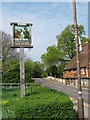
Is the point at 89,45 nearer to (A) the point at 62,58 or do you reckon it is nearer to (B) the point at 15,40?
(A) the point at 62,58

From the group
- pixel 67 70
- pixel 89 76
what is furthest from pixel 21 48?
pixel 67 70

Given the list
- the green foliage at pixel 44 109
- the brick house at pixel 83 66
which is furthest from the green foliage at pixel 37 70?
the green foliage at pixel 44 109

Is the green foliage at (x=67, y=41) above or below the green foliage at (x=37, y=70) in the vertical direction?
above

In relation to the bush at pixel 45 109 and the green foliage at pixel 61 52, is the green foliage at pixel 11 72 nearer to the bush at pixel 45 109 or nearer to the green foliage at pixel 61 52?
the bush at pixel 45 109

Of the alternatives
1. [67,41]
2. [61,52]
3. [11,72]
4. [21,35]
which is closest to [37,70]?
[61,52]

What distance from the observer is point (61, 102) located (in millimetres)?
9289

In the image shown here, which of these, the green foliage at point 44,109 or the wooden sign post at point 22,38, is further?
the wooden sign post at point 22,38

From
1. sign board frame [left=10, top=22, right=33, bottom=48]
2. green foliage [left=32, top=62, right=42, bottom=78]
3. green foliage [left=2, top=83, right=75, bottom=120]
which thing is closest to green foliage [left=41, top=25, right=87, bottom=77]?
green foliage [left=32, top=62, right=42, bottom=78]

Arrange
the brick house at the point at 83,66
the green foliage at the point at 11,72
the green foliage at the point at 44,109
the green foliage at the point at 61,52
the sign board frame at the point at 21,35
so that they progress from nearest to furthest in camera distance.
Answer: the green foliage at the point at 44,109
the sign board frame at the point at 21,35
the green foliage at the point at 11,72
the brick house at the point at 83,66
the green foliage at the point at 61,52

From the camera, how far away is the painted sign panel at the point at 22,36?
1370 centimetres

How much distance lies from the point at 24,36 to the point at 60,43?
6425 centimetres

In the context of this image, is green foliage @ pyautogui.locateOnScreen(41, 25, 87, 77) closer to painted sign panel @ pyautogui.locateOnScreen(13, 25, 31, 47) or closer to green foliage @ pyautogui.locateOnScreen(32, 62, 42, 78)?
green foliage @ pyautogui.locateOnScreen(32, 62, 42, 78)

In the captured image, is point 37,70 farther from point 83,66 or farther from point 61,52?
point 83,66

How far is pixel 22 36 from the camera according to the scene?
13859mm
